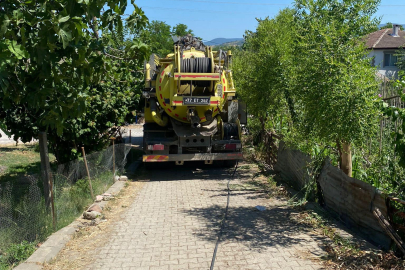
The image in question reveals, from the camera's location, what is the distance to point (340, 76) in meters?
5.35

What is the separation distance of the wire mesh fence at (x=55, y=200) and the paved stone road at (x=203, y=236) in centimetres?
99

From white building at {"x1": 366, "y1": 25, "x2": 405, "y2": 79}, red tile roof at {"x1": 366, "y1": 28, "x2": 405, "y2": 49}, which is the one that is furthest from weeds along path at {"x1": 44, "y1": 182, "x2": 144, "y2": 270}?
red tile roof at {"x1": 366, "y1": 28, "x2": 405, "y2": 49}

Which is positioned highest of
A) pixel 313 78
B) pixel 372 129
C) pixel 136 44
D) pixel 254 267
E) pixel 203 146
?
pixel 136 44

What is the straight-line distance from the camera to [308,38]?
6137 mm

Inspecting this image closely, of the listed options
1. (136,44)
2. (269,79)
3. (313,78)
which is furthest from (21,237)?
(269,79)

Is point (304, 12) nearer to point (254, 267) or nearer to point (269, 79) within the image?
point (269, 79)

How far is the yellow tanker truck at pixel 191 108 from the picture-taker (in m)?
10.0

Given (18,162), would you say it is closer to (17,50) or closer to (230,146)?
(230,146)

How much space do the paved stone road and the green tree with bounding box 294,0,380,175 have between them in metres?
1.68

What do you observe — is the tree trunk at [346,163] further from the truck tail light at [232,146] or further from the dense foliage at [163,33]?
the dense foliage at [163,33]

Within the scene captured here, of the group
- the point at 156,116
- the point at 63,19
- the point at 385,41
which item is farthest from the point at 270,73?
the point at 385,41

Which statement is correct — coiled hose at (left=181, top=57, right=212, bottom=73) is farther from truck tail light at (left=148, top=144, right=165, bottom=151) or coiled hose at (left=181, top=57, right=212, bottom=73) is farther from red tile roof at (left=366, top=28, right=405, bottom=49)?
red tile roof at (left=366, top=28, right=405, bottom=49)

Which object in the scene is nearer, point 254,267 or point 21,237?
point 254,267

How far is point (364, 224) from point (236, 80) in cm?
749
